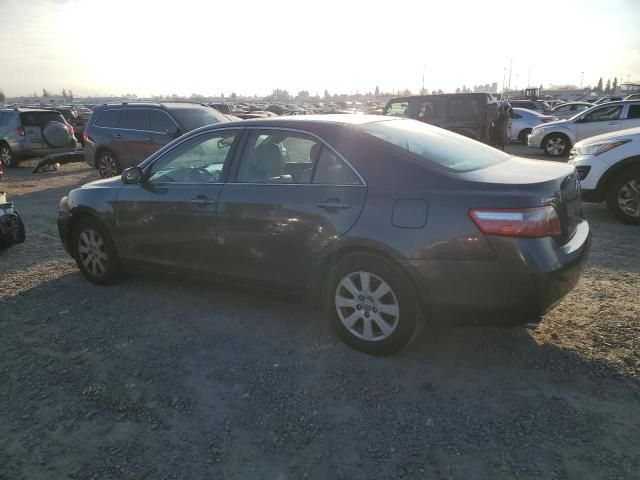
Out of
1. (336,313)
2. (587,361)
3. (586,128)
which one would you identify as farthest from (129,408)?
(586,128)

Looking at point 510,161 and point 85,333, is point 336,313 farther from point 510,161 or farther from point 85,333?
point 85,333

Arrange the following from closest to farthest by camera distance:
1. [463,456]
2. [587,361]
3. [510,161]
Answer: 1. [463,456]
2. [587,361]
3. [510,161]

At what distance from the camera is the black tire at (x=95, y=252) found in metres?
4.71

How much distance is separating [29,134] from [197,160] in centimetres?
1301

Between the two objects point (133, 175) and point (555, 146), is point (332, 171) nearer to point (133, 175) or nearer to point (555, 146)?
point (133, 175)

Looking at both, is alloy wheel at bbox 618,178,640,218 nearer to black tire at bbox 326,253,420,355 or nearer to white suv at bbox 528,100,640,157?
black tire at bbox 326,253,420,355

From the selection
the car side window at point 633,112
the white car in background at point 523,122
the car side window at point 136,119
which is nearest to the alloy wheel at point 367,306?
the car side window at point 136,119

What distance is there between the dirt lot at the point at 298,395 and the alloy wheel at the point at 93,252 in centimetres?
46

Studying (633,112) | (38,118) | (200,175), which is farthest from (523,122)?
(200,175)

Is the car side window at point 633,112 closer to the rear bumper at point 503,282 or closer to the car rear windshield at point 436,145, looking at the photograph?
the car rear windshield at point 436,145

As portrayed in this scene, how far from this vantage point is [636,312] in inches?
152

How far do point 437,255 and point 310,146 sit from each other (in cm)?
131

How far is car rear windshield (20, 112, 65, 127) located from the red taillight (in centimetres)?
1540

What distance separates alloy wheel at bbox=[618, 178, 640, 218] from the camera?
21.2ft
